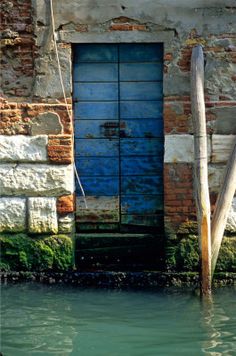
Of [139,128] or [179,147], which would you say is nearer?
[179,147]

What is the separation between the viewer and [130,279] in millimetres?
6840

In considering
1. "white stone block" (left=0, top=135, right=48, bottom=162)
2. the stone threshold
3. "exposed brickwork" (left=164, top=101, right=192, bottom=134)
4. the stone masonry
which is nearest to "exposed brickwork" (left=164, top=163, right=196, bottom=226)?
the stone masonry

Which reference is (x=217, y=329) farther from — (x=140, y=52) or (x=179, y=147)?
(x=140, y=52)

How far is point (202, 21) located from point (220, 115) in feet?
2.86

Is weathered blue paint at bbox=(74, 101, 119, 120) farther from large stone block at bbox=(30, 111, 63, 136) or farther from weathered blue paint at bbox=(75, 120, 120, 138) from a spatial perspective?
large stone block at bbox=(30, 111, 63, 136)

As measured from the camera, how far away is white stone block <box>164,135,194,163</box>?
6879mm

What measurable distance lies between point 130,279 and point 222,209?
3.52 ft

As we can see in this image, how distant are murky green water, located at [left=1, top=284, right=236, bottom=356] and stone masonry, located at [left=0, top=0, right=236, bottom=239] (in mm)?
794

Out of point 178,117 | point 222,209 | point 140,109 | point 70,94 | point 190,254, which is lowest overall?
point 190,254

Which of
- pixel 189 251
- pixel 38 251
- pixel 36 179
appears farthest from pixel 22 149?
pixel 189 251

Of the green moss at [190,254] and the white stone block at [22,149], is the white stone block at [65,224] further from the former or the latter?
the green moss at [190,254]

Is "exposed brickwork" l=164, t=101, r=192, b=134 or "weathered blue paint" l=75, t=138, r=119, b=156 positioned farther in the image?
"weathered blue paint" l=75, t=138, r=119, b=156

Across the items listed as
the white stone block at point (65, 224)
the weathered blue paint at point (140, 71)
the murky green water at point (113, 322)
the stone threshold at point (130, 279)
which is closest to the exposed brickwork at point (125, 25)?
the weathered blue paint at point (140, 71)

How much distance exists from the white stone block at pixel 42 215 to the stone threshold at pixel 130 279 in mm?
451
